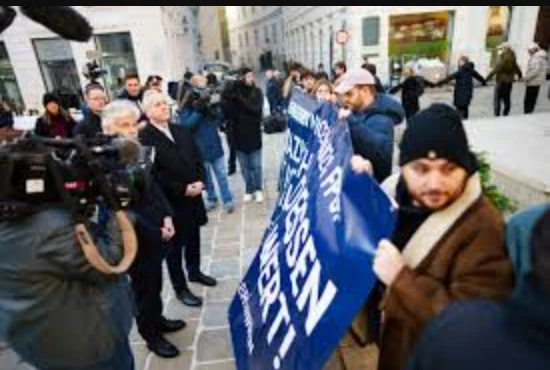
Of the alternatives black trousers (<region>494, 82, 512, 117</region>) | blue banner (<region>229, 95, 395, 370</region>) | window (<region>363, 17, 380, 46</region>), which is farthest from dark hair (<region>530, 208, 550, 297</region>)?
window (<region>363, 17, 380, 46</region>)

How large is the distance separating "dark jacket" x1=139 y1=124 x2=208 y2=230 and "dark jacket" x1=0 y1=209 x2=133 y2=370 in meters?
1.40

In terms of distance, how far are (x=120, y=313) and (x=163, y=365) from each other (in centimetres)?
117

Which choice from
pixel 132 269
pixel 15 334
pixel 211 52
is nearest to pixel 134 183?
pixel 15 334

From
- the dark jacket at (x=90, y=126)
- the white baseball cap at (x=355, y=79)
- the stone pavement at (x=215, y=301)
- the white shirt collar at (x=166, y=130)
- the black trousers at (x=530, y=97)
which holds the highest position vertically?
the white baseball cap at (x=355, y=79)

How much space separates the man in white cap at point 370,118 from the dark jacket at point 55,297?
5.20 ft

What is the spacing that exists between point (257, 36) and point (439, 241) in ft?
167

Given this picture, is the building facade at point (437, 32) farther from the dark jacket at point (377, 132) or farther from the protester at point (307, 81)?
the dark jacket at point (377, 132)

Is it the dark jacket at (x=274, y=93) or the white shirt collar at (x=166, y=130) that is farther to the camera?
the dark jacket at (x=274, y=93)

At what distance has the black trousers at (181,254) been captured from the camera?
147 inches

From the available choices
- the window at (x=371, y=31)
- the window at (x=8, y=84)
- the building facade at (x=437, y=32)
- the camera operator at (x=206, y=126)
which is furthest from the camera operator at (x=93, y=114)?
the window at (x=8, y=84)

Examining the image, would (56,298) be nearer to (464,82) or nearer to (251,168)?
(251,168)

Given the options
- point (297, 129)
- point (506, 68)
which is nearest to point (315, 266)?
point (297, 129)

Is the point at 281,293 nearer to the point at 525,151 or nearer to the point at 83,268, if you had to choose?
the point at 83,268
